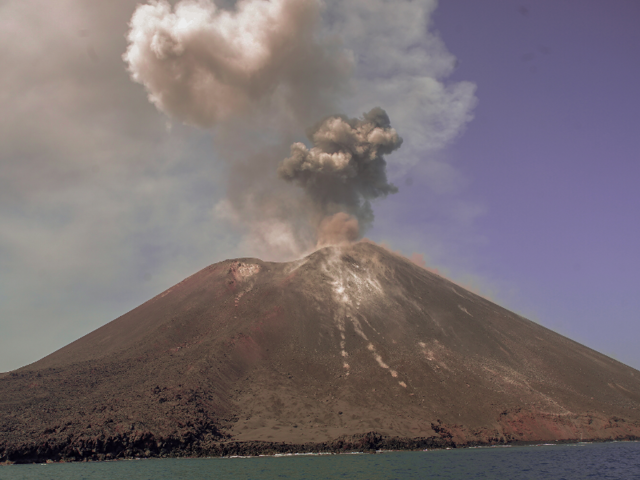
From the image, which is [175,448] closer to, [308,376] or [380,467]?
[308,376]

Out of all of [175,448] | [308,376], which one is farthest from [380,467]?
[308,376]

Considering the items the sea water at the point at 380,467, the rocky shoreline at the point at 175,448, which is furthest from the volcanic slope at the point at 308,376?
the sea water at the point at 380,467

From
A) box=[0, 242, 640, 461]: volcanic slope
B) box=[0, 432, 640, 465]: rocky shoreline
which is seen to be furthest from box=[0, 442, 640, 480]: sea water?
box=[0, 242, 640, 461]: volcanic slope

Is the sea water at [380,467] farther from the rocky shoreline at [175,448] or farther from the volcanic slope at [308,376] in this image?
the volcanic slope at [308,376]

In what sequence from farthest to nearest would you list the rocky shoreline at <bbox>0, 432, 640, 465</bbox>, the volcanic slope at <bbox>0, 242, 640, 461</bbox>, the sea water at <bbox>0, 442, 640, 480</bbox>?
the volcanic slope at <bbox>0, 242, 640, 461</bbox> → the rocky shoreline at <bbox>0, 432, 640, 465</bbox> → the sea water at <bbox>0, 442, 640, 480</bbox>

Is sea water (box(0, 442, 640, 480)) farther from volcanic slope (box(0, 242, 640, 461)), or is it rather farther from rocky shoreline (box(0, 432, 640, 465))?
volcanic slope (box(0, 242, 640, 461))

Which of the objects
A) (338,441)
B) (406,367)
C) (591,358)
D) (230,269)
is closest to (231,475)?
(338,441)
